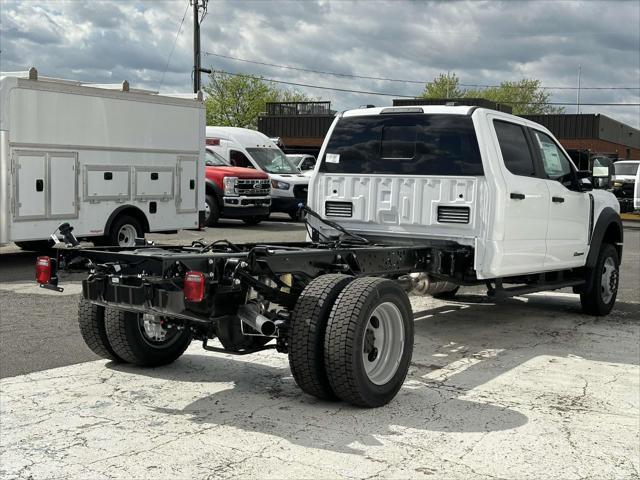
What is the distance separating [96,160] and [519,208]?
7.94 metres

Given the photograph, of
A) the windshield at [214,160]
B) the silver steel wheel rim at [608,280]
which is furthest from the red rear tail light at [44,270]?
the windshield at [214,160]

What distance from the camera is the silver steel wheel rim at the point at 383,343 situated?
19.2 feet

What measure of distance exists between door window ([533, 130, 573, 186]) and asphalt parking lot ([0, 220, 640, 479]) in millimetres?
1730

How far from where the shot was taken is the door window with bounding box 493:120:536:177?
8.10m

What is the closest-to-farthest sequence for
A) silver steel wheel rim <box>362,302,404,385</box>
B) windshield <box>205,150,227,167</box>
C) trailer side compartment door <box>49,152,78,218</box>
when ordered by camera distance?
silver steel wheel rim <box>362,302,404,385</box> < trailer side compartment door <box>49,152,78,218</box> < windshield <box>205,150,227,167</box>

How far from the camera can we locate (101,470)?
4.45m

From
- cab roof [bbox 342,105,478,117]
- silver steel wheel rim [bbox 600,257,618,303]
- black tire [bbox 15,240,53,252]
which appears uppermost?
cab roof [bbox 342,105,478,117]

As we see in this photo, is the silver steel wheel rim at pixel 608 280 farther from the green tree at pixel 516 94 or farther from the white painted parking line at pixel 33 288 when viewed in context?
the green tree at pixel 516 94

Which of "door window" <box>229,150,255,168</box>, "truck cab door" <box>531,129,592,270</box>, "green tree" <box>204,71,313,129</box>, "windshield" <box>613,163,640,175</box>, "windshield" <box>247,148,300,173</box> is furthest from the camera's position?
"green tree" <box>204,71,313,129</box>

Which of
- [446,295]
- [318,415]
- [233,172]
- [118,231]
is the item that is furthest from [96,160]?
[318,415]

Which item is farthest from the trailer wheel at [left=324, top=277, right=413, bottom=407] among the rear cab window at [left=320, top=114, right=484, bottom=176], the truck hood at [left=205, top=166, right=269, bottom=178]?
the truck hood at [left=205, top=166, right=269, bottom=178]

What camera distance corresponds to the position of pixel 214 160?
22312mm

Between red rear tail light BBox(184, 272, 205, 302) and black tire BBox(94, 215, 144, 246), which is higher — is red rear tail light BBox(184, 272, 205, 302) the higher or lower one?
the higher one

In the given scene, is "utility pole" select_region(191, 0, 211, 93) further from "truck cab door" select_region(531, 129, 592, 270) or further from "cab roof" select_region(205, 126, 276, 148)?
"truck cab door" select_region(531, 129, 592, 270)
